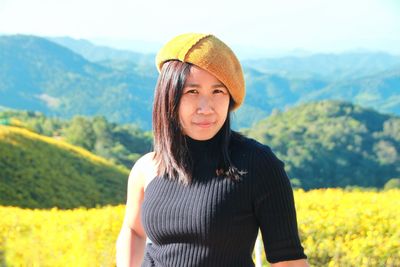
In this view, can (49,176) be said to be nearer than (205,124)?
No

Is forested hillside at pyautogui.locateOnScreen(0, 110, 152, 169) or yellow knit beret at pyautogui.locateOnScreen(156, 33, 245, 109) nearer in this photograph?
yellow knit beret at pyautogui.locateOnScreen(156, 33, 245, 109)

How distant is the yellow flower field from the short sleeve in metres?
2.81

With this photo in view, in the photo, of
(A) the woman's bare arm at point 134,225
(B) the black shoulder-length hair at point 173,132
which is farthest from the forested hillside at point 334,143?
(B) the black shoulder-length hair at point 173,132

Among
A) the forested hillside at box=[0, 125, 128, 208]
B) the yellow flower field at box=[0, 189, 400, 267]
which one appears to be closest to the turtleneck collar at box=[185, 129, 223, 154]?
the yellow flower field at box=[0, 189, 400, 267]

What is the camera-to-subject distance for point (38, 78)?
533 ft

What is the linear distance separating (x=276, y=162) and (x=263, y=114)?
168597 mm

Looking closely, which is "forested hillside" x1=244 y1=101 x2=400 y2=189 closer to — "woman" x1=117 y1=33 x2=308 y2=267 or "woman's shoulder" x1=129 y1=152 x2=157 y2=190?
"woman's shoulder" x1=129 y1=152 x2=157 y2=190

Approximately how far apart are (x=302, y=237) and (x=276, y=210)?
10.3ft

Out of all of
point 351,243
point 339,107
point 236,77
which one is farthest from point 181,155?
point 339,107

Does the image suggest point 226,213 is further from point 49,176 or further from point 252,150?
point 49,176

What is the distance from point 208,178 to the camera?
1515 millimetres

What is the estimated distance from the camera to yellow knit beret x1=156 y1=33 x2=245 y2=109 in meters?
1.44

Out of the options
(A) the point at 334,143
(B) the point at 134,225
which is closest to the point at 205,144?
(B) the point at 134,225

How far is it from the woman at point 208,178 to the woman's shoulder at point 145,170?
52mm
